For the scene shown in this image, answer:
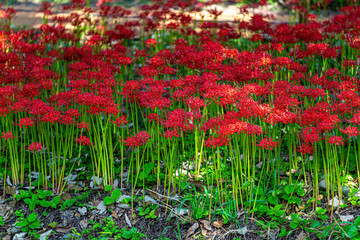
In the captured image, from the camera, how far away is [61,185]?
386cm

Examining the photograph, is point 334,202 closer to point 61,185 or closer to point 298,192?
point 298,192

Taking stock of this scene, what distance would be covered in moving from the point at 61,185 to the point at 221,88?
1.85 m

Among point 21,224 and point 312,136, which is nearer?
point 312,136

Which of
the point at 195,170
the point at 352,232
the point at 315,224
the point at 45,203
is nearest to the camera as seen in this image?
the point at 352,232

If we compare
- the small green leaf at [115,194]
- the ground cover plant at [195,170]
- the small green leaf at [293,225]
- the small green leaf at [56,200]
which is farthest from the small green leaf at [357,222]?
the small green leaf at [56,200]

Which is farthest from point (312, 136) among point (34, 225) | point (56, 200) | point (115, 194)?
point (34, 225)

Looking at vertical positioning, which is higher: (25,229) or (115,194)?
(115,194)

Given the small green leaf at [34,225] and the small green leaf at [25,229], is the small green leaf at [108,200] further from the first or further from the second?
the small green leaf at [25,229]

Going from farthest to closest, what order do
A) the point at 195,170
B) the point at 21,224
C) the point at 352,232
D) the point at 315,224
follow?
the point at 195,170 < the point at 21,224 < the point at 315,224 < the point at 352,232

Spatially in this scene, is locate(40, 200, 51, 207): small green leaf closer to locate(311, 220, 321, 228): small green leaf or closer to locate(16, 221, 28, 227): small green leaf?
locate(16, 221, 28, 227): small green leaf

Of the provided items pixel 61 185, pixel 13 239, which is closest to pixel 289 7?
pixel 61 185

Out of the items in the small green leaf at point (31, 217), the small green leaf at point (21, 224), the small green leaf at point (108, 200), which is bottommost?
the small green leaf at point (21, 224)

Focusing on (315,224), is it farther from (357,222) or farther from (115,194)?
(115,194)

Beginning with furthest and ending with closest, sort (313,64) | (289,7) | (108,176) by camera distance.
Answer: (289,7) → (313,64) → (108,176)
